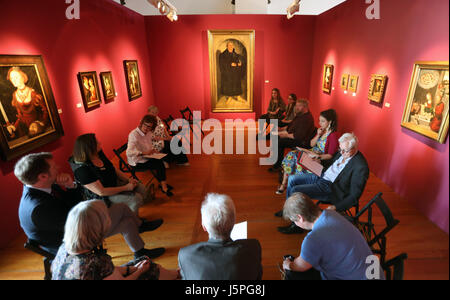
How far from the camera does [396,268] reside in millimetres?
1147

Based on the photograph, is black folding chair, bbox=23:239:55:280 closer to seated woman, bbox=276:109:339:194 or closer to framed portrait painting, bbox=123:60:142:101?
seated woman, bbox=276:109:339:194

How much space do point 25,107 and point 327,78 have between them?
6.43 meters

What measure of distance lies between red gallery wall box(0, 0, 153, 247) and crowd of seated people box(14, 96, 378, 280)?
1.25 metres

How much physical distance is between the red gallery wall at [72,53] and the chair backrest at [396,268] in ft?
12.0

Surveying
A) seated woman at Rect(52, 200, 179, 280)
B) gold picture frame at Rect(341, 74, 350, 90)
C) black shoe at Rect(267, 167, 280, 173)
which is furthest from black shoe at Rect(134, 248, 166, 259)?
gold picture frame at Rect(341, 74, 350, 90)

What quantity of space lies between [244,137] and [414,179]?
5.31 meters

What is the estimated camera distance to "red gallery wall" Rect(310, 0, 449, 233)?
942mm

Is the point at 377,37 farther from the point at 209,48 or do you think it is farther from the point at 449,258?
the point at 209,48

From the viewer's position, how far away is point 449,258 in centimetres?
86

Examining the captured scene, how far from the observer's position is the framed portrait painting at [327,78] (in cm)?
600

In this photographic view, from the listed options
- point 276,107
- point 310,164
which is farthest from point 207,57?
point 310,164

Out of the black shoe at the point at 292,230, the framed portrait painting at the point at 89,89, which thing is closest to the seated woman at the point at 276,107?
the black shoe at the point at 292,230

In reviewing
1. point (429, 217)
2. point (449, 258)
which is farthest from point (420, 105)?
point (449, 258)

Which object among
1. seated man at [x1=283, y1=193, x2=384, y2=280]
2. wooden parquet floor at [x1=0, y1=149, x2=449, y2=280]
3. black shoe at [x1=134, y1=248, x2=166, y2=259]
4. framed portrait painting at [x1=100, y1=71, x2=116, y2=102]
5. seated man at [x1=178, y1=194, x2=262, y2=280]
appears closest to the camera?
wooden parquet floor at [x1=0, y1=149, x2=449, y2=280]
